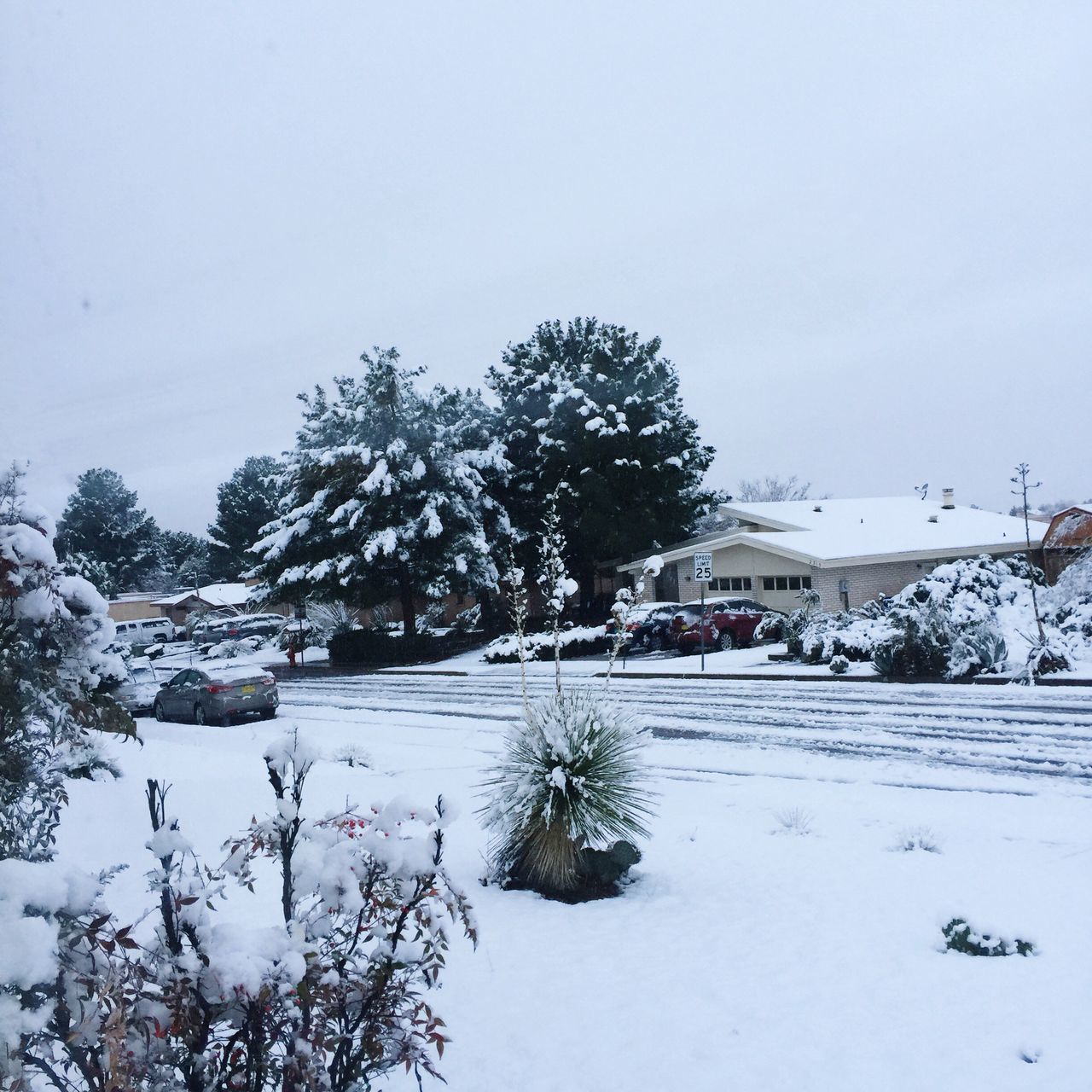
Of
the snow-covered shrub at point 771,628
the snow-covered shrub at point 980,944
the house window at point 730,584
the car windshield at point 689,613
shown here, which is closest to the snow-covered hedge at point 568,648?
the car windshield at point 689,613

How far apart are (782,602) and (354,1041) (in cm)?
3388

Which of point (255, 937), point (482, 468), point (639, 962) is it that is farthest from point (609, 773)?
point (482, 468)

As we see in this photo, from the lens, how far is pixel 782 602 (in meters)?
36.0

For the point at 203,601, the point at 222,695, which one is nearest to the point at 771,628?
the point at 222,695

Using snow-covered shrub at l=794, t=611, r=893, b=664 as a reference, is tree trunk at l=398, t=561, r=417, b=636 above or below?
above

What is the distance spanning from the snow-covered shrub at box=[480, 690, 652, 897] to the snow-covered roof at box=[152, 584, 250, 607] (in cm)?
5429

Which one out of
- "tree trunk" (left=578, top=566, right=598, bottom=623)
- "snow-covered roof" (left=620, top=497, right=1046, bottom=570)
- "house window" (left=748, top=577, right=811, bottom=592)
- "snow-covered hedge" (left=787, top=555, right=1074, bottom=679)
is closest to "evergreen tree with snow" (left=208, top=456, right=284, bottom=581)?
"tree trunk" (left=578, top=566, right=598, bottom=623)

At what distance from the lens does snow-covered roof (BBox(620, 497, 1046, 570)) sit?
34.6 meters

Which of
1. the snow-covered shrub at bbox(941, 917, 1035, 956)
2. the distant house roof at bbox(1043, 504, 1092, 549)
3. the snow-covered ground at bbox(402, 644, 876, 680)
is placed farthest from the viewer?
the snow-covered ground at bbox(402, 644, 876, 680)

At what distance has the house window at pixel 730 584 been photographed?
3753 centimetres

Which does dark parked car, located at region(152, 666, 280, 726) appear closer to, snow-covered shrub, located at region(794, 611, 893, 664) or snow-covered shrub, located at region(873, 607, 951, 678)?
snow-covered shrub, located at region(794, 611, 893, 664)

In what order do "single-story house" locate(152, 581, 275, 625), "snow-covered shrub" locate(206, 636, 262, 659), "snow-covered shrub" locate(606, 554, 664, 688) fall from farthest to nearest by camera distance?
"single-story house" locate(152, 581, 275, 625) < "snow-covered shrub" locate(206, 636, 262, 659) < "snow-covered shrub" locate(606, 554, 664, 688)

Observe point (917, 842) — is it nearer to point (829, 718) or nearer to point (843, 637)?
point (829, 718)

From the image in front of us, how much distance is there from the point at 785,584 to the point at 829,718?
20.6 metres
